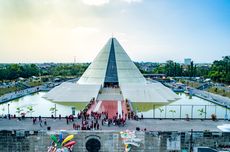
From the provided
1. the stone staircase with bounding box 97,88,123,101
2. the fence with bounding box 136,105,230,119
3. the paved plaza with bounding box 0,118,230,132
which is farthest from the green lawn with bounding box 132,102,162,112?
the paved plaza with bounding box 0,118,230,132

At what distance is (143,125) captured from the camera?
21203 millimetres

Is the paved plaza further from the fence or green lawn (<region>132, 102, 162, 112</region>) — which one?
green lawn (<region>132, 102, 162, 112</region>)

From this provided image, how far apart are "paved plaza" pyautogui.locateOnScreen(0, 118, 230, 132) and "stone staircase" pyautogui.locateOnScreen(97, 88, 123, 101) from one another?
15461mm

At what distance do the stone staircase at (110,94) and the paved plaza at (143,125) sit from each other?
15.5 m

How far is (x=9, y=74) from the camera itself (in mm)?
70688

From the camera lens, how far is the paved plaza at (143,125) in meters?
20.2

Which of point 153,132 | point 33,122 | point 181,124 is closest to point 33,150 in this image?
point 33,122

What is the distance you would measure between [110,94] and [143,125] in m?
19.9

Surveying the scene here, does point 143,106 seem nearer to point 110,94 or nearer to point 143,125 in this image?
point 110,94

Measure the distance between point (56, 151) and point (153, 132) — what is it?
6.63m

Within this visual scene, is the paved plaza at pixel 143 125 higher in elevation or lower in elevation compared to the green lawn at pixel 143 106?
higher

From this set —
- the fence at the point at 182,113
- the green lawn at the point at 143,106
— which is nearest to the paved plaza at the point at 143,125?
the fence at the point at 182,113

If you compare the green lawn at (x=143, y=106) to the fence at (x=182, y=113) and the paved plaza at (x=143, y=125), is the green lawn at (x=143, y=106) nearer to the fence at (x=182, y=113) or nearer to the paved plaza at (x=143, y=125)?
the fence at (x=182, y=113)

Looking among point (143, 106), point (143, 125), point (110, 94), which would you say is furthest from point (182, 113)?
point (110, 94)
